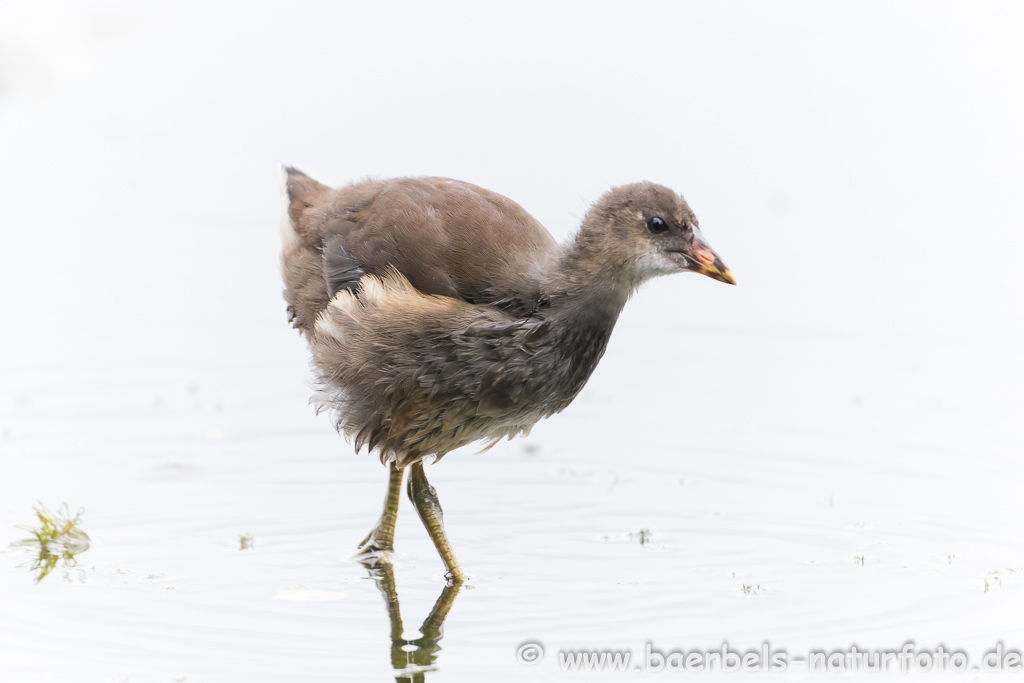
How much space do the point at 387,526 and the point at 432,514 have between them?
32 cm

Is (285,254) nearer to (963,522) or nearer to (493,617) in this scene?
(493,617)

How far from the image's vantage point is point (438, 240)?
6090mm

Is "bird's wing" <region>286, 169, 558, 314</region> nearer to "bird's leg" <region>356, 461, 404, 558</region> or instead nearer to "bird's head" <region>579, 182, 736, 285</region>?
"bird's head" <region>579, 182, 736, 285</region>

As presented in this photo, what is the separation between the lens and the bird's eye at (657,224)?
579cm

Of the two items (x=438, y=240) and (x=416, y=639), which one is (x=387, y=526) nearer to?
(x=416, y=639)

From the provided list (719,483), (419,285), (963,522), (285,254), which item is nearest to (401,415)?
(419,285)

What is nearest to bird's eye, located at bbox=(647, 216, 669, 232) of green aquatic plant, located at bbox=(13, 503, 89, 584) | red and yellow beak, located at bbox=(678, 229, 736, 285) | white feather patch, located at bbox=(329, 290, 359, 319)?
red and yellow beak, located at bbox=(678, 229, 736, 285)

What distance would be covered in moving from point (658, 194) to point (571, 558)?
6.44ft

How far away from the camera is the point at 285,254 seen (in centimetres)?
711

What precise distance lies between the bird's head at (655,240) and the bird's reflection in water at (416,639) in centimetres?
173

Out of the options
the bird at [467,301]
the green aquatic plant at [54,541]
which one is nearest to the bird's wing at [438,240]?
the bird at [467,301]

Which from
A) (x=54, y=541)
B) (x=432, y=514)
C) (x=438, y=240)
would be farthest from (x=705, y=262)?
(x=54, y=541)

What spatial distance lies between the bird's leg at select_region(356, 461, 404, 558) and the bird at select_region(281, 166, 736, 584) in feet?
1.71

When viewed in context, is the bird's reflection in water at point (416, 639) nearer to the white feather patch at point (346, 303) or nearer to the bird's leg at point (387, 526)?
the bird's leg at point (387, 526)
